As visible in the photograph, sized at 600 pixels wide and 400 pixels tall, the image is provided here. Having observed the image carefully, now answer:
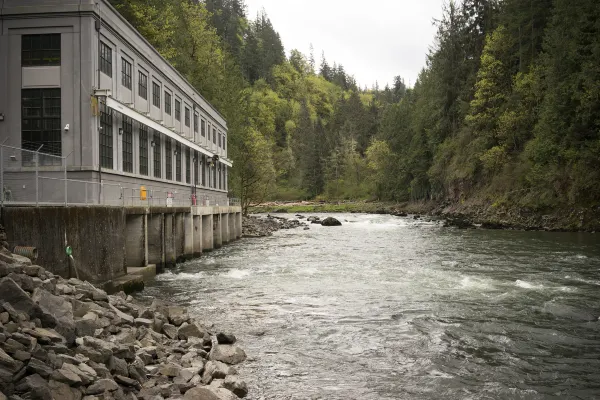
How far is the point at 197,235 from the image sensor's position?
113 feet

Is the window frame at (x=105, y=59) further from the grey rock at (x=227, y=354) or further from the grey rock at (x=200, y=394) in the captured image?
the grey rock at (x=200, y=394)

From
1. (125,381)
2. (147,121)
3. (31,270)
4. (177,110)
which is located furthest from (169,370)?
(177,110)

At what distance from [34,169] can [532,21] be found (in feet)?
219

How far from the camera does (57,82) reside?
23688 millimetres

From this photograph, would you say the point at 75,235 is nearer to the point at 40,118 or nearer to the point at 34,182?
the point at 34,182

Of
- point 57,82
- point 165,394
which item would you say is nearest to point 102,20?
point 57,82

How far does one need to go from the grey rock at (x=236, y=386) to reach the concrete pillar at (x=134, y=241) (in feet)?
47.8

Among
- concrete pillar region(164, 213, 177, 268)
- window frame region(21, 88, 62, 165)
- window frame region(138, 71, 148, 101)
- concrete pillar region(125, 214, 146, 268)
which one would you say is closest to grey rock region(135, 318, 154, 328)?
concrete pillar region(125, 214, 146, 268)

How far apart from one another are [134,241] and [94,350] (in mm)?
15299

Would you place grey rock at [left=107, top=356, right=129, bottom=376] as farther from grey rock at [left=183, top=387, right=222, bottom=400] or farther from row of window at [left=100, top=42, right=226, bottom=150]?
row of window at [left=100, top=42, right=226, bottom=150]

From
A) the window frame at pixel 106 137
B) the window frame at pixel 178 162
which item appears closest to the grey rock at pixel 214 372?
the window frame at pixel 106 137

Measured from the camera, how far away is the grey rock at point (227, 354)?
11.2m

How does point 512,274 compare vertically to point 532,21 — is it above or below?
below

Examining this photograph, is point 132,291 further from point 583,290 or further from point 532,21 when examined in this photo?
point 532,21
